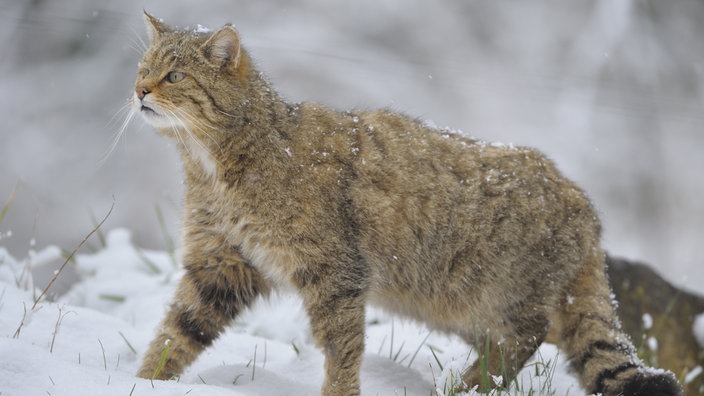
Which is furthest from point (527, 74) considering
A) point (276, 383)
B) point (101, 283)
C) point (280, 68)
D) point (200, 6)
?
point (276, 383)

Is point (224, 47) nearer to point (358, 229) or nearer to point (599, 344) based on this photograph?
point (358, 229)

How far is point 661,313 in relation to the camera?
187 inches

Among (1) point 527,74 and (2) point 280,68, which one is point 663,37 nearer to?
(1) point 527,74

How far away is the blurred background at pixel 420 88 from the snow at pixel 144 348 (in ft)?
4.23

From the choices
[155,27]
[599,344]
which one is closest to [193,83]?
[155,27]

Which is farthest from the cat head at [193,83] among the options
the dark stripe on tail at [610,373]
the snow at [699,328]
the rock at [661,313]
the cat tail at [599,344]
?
the snow at [699,328]

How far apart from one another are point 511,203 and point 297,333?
5.77 ft

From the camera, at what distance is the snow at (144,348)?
2.30 meters

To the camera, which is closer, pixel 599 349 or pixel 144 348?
pixel 599 349

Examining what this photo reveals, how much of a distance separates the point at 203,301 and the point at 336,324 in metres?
0.64

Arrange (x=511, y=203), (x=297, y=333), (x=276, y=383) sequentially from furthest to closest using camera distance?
(x=297, y=333)
(x=511, y=203)
(x=276, y=383)

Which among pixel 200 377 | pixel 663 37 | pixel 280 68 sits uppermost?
pixel 663 37

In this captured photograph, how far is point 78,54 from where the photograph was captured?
628 centimetres

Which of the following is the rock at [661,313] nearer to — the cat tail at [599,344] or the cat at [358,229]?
the cat tail at [599,344]
